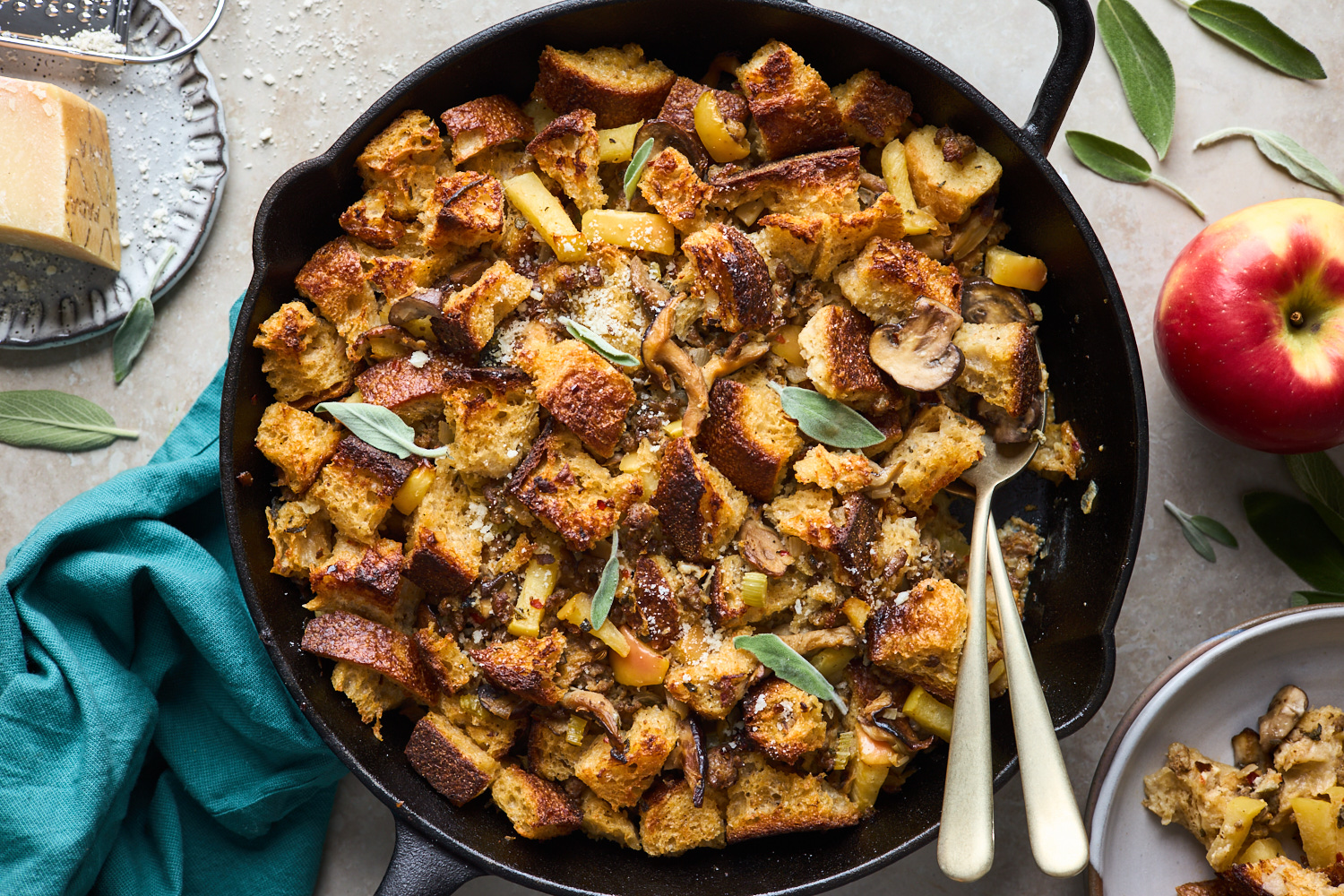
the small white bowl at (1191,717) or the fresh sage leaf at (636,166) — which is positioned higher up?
the fresh sage leaf at (636,166)

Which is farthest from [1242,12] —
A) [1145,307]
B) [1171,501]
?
[1171,501]

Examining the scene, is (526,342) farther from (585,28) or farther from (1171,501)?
(1171,501)

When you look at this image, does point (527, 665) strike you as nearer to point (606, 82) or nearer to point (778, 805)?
point (778, 805)

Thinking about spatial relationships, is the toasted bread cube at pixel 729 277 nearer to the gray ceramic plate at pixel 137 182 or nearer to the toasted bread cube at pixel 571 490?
the toasted bread cube at pixel 571 490

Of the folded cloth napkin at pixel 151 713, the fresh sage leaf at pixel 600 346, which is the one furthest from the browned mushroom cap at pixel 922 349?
the folded cloth napkin at pixel 151 713

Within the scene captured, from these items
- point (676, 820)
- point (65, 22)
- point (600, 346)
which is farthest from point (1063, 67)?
point (65, 22)
